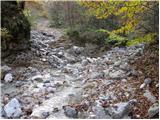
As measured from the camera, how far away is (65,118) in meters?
6.91

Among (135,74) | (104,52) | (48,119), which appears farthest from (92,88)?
(104,52)

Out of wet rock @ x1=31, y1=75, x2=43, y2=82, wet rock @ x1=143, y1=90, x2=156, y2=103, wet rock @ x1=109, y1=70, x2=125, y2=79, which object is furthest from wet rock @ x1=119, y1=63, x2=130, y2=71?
wet rock @ x1=31, y1=75, x2=43, y2=82

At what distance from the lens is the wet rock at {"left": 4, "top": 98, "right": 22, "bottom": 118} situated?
704 cm

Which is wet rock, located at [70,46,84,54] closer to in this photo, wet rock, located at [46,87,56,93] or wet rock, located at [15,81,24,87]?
wet rock, located at [15,81,24,87]

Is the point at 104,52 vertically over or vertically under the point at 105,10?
under

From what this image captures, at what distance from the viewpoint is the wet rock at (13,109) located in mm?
7036

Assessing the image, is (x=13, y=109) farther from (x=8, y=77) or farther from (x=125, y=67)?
(x=125, y=67)

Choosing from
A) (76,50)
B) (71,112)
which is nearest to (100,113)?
(71,112)

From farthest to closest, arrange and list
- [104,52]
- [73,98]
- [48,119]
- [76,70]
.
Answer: [104,52] < [76,70] < [73,98] < [48,119]

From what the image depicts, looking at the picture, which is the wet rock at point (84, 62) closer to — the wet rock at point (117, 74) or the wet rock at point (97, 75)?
the wet rock at point (97, 75)

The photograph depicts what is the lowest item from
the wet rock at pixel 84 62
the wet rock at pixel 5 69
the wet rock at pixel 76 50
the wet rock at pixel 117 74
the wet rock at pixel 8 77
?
the wet rock at pixel 76 50

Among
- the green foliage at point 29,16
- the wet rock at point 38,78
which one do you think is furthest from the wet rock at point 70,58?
the wet rock at point 38,78

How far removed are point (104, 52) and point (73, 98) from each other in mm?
6694

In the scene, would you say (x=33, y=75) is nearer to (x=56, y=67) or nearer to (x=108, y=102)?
(x=56, y=67)
